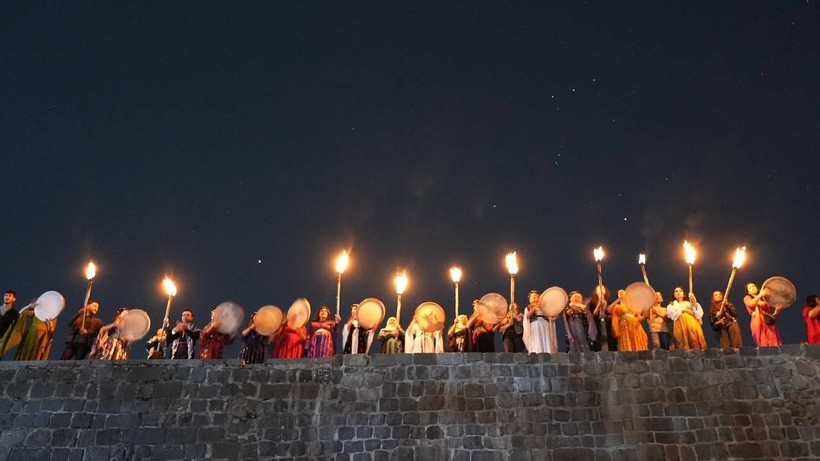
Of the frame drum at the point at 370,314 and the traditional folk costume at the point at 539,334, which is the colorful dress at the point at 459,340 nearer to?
the traditional folk costume at the point at 539,334

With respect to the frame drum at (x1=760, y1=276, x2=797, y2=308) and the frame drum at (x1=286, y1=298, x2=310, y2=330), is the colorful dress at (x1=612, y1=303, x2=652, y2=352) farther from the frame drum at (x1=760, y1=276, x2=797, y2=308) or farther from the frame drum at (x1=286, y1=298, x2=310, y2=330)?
the frame drum at (x1=286, y1=298, x2=310, y2=330)

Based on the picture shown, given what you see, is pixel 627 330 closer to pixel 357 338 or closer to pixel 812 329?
pixel 812 329

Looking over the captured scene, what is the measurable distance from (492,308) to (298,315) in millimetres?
3926

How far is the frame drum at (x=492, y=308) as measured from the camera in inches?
512

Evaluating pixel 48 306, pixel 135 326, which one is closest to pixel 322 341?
pixel 135 326

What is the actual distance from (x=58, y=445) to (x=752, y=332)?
12.8m

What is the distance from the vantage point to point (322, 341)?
1334 cm

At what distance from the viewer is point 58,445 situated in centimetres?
1095

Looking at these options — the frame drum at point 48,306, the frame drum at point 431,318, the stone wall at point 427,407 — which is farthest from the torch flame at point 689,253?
the frame drum at point 48,306

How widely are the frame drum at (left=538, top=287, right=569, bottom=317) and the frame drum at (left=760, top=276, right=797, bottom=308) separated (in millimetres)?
3808

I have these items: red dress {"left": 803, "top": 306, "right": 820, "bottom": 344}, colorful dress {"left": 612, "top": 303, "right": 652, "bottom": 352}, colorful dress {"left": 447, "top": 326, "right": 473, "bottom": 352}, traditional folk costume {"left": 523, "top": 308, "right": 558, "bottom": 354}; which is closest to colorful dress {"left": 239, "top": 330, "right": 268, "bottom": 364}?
colorful dress {"left": 447, "top": 326, "right": 473, "bottom": 352}

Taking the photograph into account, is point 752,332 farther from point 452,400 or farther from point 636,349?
point 452,400

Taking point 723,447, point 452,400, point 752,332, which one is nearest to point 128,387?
point 452,400

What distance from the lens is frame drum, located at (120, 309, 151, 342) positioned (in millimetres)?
13133
